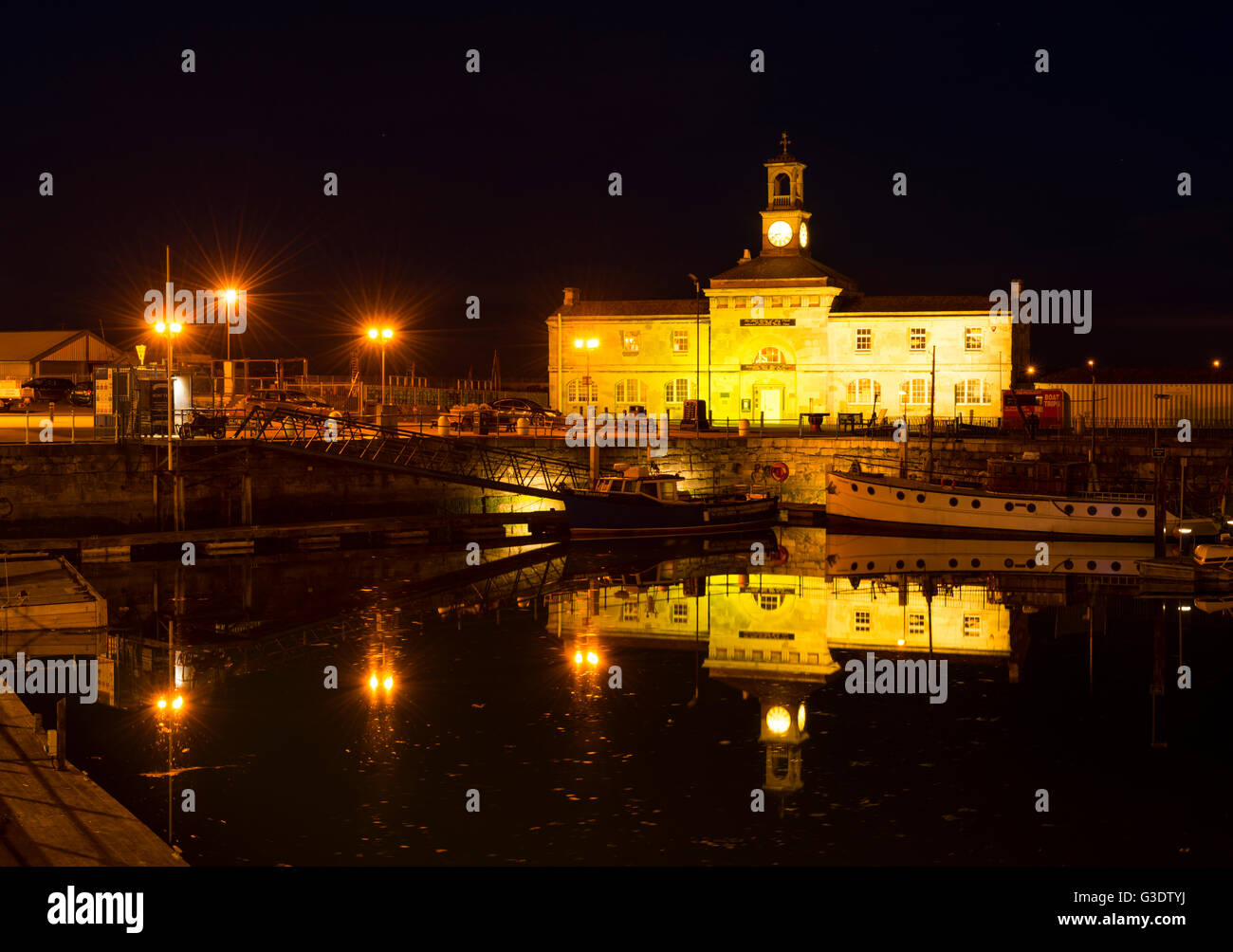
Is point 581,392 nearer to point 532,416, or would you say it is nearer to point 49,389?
point 532,416

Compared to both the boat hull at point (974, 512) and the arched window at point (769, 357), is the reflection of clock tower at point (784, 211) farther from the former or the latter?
the boat hull at point (974, 512)

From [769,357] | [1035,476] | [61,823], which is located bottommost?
[61,823]

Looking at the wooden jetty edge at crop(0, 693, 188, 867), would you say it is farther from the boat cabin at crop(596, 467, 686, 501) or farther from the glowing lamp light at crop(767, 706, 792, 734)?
the boat cabin at crop(596, 467, 686, 501)

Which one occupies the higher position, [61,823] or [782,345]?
[782,345]

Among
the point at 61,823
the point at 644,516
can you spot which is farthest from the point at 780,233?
the point at 61,823

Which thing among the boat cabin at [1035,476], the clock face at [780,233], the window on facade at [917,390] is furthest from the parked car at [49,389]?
the boat cabin at [1035,476]

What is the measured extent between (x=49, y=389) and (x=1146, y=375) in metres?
57.7

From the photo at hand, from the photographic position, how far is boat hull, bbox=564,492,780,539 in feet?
150

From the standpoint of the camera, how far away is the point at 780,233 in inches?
2576

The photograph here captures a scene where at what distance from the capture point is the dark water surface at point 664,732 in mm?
15820

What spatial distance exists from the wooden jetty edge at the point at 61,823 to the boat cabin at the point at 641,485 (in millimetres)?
31990

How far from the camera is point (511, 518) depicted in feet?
156

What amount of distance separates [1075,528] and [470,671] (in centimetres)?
2853
